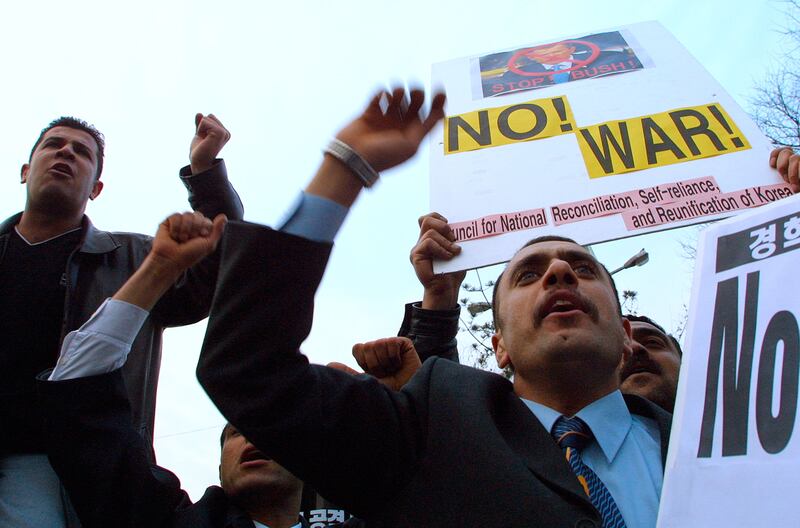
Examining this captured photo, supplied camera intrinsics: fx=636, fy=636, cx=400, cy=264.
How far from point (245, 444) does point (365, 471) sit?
3.73ft

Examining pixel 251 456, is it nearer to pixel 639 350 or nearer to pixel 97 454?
pixel 97 454

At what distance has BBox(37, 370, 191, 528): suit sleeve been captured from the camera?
5.15 feet

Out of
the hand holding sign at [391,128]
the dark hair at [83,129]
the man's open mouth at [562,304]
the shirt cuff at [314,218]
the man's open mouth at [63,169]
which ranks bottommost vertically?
the man's open mouth at [562,304]

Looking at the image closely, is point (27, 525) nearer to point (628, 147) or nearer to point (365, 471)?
point (365, 471)

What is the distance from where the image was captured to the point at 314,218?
4.42 ft

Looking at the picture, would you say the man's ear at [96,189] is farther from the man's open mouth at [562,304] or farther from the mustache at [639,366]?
the mustache at [639,366]

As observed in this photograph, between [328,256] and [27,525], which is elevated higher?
[328,256]

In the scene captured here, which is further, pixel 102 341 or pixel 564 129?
pixel 564 129

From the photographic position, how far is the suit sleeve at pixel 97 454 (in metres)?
A: 1.57

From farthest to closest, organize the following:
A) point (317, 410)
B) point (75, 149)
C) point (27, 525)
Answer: point (75, 149)
point (27, 525)
point (317, 410)

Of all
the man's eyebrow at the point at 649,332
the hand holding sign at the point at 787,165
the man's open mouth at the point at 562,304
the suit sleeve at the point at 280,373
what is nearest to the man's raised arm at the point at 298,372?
the suit sleeve at the point at 280,373

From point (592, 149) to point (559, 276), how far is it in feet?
2.23

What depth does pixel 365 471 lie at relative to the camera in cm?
135

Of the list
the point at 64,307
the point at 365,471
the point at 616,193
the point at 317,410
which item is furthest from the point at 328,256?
the point at 616,193
